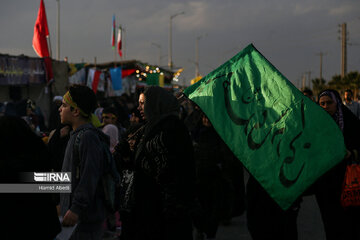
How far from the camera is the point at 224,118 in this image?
414 cm

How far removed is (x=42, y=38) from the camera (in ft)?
65.7

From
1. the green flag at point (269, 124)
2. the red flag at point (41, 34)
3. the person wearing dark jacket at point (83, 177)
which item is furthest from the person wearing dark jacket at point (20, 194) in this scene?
the red flag at point (41, 34)

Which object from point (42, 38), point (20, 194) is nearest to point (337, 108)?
point (20, 194)

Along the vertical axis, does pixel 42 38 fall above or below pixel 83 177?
above

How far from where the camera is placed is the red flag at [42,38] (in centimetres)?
1916

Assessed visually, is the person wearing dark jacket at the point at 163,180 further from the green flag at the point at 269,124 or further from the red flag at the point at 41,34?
the red flag at the point at 41,34

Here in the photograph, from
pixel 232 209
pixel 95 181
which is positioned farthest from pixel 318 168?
pixel 232 209

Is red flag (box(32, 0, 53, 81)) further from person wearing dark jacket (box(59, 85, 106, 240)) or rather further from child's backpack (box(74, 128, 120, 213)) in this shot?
child's backpack (box(74, 128, 120, 213))

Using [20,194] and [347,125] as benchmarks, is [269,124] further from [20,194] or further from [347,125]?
[20,194]

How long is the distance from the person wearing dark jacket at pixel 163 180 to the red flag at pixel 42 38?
16411mm

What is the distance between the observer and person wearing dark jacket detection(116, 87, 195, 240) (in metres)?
3.26

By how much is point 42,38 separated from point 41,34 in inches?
7.8

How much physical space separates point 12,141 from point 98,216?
1114 millimetres

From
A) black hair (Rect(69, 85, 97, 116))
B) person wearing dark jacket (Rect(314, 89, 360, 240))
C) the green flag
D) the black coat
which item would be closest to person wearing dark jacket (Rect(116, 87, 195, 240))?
the black coat
